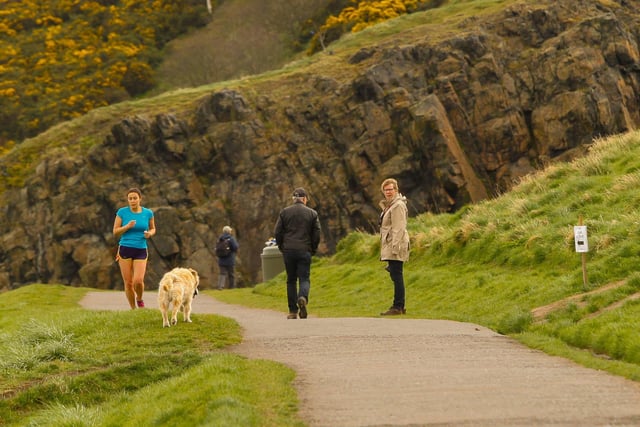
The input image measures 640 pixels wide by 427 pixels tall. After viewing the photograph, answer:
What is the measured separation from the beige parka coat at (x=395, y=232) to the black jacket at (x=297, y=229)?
1.29m

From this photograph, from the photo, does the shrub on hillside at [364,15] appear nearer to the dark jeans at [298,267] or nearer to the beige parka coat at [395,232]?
the beige parka coat at [395,232]

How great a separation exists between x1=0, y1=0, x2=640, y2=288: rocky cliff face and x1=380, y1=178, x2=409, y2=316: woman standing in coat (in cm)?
3091

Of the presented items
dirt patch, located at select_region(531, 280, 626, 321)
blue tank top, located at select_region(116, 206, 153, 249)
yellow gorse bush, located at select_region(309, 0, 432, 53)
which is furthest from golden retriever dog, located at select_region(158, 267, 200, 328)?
yellow gorse bush, located at select_region(309, 0, 432, 53)

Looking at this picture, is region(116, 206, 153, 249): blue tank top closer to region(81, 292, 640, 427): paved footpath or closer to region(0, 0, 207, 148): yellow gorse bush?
region(81, 292, 640, 427): paved footpath

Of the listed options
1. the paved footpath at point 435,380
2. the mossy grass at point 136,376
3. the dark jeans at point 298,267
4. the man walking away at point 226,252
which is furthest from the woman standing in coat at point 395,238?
the man walking away at point 226,252

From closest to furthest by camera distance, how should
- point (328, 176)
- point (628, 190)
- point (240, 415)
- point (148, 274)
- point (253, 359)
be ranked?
point (240, 415), point (253, 359), point (628, 190), point (148, 274), point (328, 176)

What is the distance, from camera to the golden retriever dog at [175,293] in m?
13.0

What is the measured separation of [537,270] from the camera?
16359 millimetres

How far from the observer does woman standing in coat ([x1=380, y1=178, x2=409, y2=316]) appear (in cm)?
1566

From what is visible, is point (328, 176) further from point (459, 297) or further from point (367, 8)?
point (459, 297)

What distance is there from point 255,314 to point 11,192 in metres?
38.0

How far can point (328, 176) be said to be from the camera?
5066cm

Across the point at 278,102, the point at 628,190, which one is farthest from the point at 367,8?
the point at 628,190

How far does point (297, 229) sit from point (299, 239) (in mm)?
179
